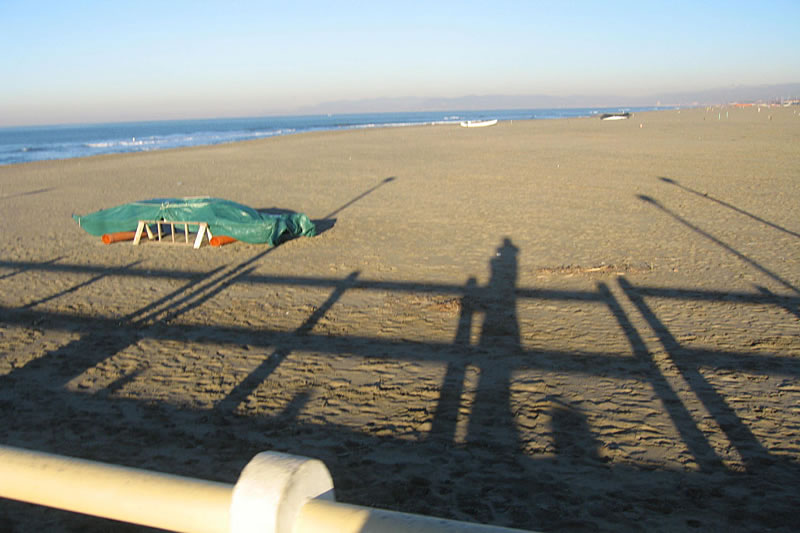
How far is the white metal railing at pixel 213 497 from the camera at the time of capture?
1076mm

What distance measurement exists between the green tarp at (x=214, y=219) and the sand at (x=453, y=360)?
383mm

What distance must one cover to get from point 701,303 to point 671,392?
288cm

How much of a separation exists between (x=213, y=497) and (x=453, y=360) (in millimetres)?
5269

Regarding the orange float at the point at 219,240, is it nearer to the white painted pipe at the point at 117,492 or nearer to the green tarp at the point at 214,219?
the green tarp at the point at 214,219

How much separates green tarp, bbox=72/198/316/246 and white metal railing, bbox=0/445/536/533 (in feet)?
34.0

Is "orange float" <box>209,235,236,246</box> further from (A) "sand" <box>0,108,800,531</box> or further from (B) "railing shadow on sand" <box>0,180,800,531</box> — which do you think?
(B) "railing shadow on sand" <box>0,180,800,531</box>

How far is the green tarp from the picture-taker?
11500 millimetres

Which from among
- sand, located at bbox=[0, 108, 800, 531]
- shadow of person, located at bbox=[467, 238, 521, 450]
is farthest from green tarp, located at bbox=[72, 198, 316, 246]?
shadow of person, located at bbox=[467, 238, 521, 450]

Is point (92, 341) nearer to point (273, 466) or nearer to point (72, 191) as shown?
point (273, 466)

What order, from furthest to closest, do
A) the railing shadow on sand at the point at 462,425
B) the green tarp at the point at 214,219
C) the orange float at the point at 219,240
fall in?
the orange float at the point at 219,240, the green tarp at the point at 214,219, the railing shadow on sand at the point at 462,425

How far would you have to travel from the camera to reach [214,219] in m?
11.7

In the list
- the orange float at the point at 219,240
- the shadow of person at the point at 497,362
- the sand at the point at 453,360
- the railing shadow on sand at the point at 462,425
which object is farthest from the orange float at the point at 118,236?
the shadow of person at the point at 497,362

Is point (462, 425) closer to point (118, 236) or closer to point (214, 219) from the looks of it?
point (214, 219)

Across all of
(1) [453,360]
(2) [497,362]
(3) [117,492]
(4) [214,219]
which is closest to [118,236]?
(4) [214,219]
